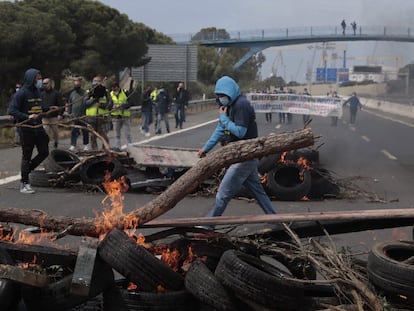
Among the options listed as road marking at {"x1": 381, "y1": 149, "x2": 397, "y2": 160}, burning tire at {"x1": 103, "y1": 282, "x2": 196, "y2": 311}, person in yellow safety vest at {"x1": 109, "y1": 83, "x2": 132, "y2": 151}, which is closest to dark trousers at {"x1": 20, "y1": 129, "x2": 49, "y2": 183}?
person in yellow safety vest at {"x1": 109, "y1": 83, "x2": 132, "y2": 151}

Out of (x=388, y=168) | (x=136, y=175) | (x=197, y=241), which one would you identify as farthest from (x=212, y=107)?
(x=197, y=241)

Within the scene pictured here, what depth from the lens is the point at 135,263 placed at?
4246 millimetres

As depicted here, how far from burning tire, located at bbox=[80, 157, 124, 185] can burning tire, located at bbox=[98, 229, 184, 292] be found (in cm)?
635

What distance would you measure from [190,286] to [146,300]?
31 centimetres

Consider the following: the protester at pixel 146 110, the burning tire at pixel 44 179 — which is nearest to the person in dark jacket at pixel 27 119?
the burning tire at pixel 44 179

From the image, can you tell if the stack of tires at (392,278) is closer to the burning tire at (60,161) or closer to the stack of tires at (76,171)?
the stack of tires at (76,171)

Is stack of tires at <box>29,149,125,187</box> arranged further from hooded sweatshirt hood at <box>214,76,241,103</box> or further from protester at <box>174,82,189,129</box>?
protester at <box>174,82,189,129</box>

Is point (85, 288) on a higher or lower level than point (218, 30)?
lower

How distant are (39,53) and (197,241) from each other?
24.6 metres

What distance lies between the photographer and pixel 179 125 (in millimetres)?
28688

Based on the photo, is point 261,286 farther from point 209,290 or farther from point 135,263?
point 135,263

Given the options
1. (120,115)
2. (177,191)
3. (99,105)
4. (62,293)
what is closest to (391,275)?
(177,191)

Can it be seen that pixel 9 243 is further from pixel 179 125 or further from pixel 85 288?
pixel 179 125

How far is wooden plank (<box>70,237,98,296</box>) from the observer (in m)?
4.09
